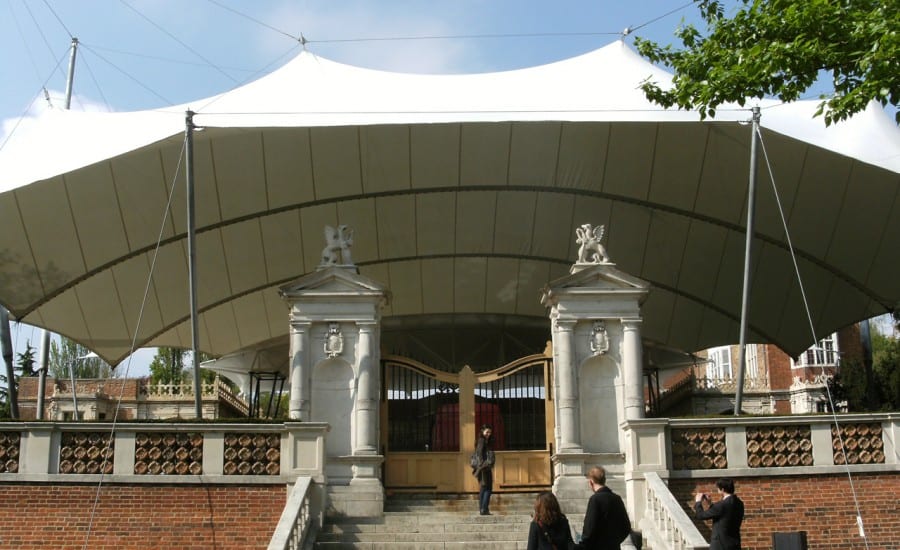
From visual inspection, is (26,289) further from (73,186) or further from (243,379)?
(243,379)

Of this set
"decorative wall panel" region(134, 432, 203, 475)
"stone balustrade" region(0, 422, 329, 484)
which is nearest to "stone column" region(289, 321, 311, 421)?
"stone balustrade" region(0, 422, 329, 484)

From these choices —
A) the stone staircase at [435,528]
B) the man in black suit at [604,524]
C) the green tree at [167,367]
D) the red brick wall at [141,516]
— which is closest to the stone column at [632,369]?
the stone staircase at [435,528]

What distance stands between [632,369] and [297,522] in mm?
6242

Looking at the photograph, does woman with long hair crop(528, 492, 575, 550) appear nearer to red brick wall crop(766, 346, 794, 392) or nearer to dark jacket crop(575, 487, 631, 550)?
dark jacket crop(575, 487, 631, 550)

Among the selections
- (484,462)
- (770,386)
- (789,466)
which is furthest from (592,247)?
(770,386)

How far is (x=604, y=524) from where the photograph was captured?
29.8 ft

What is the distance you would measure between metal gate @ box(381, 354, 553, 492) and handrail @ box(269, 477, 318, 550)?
3.03 meters

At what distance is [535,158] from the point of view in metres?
25.0

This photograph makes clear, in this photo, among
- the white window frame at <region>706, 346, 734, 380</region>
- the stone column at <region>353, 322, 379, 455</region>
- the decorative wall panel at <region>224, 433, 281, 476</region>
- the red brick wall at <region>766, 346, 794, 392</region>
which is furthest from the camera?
the white window frame at <region>706, 346, 734, 380</region>

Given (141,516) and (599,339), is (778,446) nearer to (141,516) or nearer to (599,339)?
(599,339)

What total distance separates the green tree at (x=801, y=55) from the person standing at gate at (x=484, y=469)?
614 cm

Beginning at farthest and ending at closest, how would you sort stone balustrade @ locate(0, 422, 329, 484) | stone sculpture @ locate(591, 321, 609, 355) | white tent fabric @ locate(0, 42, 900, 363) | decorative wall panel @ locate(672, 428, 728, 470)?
1. white tent fabric @ locate(0, 42, 900, 363)
2. stone sculpture @ locate(591, 321, 609, 355)
3. decorative wall panel @ locate(672, 428, 728, 470)
4. stone balustrade @ locate(0, 422, 329, 484)

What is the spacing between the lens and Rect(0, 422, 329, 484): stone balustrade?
48.1 feet

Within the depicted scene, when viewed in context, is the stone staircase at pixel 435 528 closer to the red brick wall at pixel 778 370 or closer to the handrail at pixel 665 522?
the handrail at pixel 665 522
